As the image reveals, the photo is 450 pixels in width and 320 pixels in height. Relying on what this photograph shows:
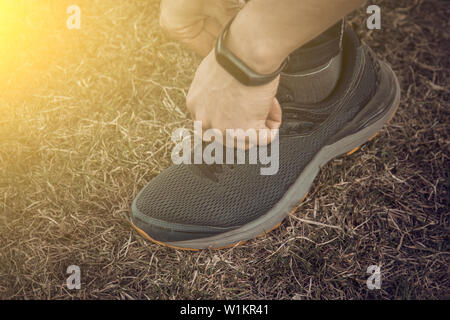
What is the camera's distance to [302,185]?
149 centimetres

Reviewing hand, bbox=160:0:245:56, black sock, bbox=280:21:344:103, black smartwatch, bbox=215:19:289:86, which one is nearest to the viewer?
black smartwatch, bbox=215:19:289:86

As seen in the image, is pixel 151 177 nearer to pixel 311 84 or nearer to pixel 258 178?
pixel 258 178

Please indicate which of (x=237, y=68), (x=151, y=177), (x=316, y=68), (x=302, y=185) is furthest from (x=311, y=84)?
(x=151, y=177)

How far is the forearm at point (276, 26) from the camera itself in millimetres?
899

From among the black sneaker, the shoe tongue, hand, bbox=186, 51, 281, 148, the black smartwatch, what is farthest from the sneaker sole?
the black smartwatch

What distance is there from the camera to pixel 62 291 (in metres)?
1.40

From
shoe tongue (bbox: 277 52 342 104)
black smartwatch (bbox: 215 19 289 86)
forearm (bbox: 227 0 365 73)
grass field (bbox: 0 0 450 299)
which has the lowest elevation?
grass field (bbox: 0 0 450 299)

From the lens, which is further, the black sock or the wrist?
the black sock

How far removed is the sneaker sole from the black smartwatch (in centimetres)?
57

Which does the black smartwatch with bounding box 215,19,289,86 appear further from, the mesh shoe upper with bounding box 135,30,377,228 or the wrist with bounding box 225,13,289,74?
the mesh shoe upper with bounding box 135,30,377,228

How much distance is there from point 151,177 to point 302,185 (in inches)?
25.7

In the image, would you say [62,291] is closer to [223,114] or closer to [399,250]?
[223,114]

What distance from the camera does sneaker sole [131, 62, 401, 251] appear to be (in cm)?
142
